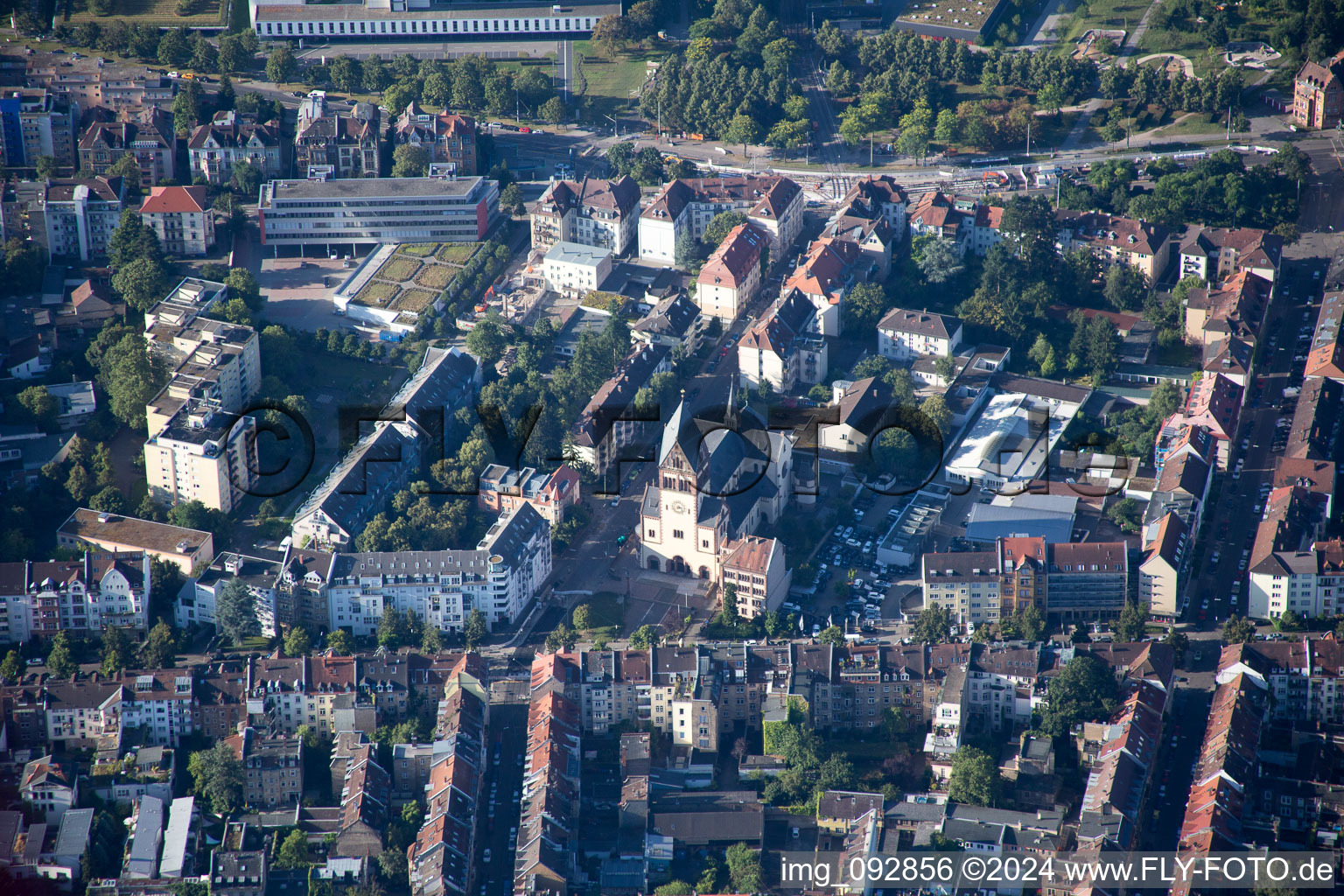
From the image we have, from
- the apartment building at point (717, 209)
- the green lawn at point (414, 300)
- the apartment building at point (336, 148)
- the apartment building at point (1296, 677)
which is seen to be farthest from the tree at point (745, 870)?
the apartment building at point (336, 148)

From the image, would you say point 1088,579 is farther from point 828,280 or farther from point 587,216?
point 587,216

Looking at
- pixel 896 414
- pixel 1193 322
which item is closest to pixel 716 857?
pixel 896 414

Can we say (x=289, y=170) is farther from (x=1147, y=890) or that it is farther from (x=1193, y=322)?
(x=1147, y=890)

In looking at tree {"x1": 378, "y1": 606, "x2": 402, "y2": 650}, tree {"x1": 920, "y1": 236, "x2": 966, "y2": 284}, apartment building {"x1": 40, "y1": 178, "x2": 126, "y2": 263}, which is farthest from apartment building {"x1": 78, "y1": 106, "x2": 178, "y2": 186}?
tree {"x1": 920, "y1": 236, "x2": 966, "y2": 284}

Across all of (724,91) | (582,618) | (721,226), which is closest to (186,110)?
(724,91)

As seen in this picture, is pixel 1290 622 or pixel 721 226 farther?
pixel 721 226

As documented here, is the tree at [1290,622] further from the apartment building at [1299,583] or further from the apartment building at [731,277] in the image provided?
the apartment building at [731,277]
